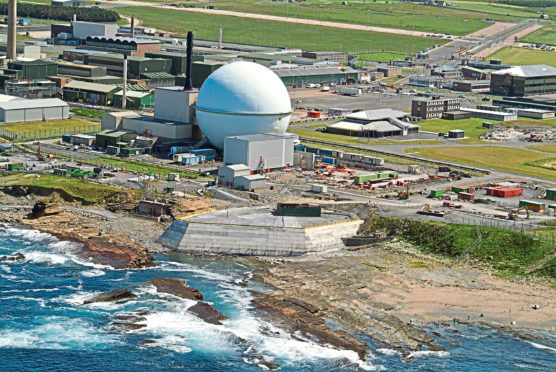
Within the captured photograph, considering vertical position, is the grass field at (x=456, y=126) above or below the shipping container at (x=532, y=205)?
above

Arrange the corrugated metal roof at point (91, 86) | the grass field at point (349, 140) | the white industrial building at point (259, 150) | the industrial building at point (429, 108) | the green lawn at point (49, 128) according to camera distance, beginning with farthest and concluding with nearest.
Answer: the industrial building at point (429, 108) < the corrugated metal roof at point (91, 86) < the grass field at point (349, 140) < the green lawn at point (49, 128) < the white industrial building at point (259, 150)

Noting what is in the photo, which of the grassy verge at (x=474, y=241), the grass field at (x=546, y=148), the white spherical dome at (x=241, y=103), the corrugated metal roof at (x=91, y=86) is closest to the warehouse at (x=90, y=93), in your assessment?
the corrugated metal roof at (x=91, y=86)

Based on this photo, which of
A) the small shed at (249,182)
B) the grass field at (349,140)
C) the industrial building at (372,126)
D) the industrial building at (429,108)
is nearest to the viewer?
the small shed at (249,182)

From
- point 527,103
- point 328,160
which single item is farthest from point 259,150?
point 527,103

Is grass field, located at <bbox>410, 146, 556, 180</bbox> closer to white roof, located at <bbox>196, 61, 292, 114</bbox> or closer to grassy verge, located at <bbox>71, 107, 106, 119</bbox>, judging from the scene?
white roof, located at <bbox>196, 61, 292, 114</bbox>

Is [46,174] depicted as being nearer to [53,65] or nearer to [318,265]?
[318,265]

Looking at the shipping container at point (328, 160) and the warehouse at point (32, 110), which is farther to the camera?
the warehouse at point (32, 110)

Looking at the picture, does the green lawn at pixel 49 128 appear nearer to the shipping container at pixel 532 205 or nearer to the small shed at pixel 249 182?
the small shed at pixel 249 182
